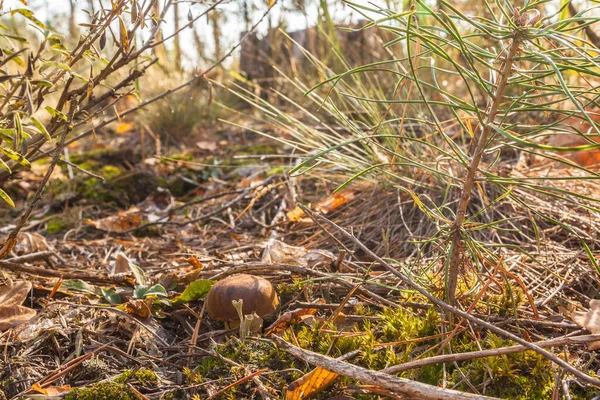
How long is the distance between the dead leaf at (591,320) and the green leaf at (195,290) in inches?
39.4

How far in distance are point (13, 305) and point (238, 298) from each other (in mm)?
663

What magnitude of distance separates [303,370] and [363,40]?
12.4ft

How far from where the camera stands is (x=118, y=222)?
8.70 feet

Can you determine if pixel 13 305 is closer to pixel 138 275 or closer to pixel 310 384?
pixel 138 275

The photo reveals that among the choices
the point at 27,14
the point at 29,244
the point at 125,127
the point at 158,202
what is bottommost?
the point at 158,202

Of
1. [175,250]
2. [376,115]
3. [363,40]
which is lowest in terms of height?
[175,250]

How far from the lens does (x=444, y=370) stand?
3.85ft

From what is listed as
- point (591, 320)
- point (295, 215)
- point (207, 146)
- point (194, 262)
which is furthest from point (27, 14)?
point (207, 146)

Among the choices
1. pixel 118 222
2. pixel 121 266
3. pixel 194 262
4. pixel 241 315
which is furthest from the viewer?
pixel 118 222

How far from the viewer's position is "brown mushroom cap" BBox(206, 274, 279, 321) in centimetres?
141

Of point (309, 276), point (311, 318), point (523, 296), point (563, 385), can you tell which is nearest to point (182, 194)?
point (309, 276)

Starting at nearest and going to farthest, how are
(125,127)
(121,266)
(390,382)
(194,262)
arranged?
(390,382), (194,262), (121,266), (125,127)

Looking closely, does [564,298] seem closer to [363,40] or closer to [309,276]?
Answer: [309,276]

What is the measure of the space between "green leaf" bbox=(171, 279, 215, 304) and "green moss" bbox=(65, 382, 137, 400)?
396 millimetres
